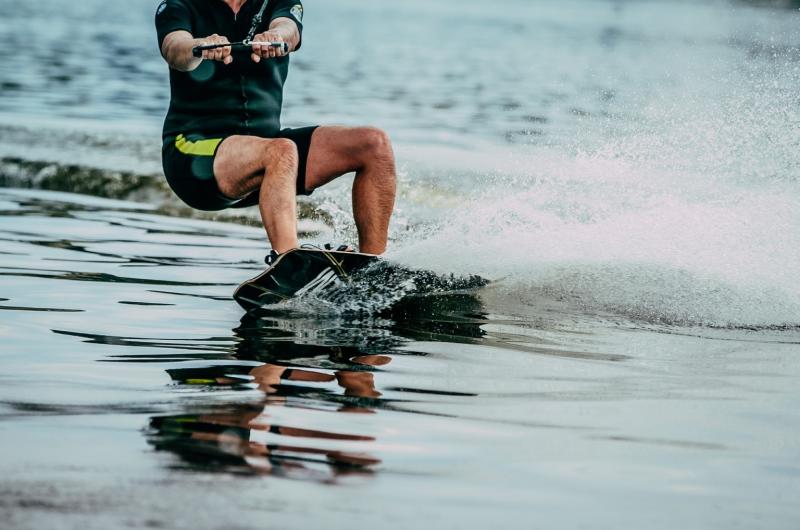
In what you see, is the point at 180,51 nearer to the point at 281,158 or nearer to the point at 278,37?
the point at 278,37

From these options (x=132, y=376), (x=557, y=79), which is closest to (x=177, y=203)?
(x=132, y=376)

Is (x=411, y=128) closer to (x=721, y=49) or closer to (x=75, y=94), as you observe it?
(x=75, y=94)

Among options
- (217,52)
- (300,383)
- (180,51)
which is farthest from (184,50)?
(300,383)

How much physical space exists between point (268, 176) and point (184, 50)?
2.46 ft

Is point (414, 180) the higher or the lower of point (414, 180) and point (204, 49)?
the lower

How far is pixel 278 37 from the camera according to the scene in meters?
6.24

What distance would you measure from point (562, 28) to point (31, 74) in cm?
4179

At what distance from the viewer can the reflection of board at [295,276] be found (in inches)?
236

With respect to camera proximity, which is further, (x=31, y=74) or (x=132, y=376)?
(x=31, y=74)

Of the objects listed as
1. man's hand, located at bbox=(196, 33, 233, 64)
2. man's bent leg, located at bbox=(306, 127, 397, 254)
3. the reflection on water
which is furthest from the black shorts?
the reflection on water

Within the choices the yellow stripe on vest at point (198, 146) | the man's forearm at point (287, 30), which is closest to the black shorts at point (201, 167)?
the yellow stripe on vest at point (198, 146)

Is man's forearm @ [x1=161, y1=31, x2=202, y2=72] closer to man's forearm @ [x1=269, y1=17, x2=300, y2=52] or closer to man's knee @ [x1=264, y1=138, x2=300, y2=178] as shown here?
man's forearm @ [x1=269, y1=17, x2=300, y2=52]

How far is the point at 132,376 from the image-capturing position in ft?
15.4

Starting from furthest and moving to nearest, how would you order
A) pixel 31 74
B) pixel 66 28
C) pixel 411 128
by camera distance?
1. pixel 66 28
2. pixel 31 74
3. pixel 411 128
